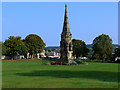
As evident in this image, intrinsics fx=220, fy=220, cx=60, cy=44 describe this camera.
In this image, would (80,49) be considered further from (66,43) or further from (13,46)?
(66,43)

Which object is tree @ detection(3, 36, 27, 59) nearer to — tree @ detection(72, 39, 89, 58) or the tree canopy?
the tree canopy

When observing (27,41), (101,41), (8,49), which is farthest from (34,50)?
(101,41)

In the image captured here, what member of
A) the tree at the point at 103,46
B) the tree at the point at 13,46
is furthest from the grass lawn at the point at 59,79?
the tree at the point at 13,46

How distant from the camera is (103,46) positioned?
274 ft

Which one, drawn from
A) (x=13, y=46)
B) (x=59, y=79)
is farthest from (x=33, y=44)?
(x=59, y=79)

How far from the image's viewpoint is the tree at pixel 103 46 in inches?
3250

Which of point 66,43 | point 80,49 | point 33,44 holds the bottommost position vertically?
point 80,49

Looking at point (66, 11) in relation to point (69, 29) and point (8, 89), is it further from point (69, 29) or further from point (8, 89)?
point (8, 89)

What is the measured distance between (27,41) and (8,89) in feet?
286

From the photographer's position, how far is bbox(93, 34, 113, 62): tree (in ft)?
271

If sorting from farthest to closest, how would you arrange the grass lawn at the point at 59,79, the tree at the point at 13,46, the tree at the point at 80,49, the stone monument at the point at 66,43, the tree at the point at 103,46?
the tree at the point at 80,49
the tree at the point at 13,46
the tree at the point at 103,46
the stone monument at the point at 66,43
the grass lawn at the point at 59,79

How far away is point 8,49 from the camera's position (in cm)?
8831

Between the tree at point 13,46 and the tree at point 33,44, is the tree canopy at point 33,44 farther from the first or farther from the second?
the tree at point 13,46

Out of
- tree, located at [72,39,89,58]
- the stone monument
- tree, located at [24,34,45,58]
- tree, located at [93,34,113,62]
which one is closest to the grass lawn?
the stone monument
